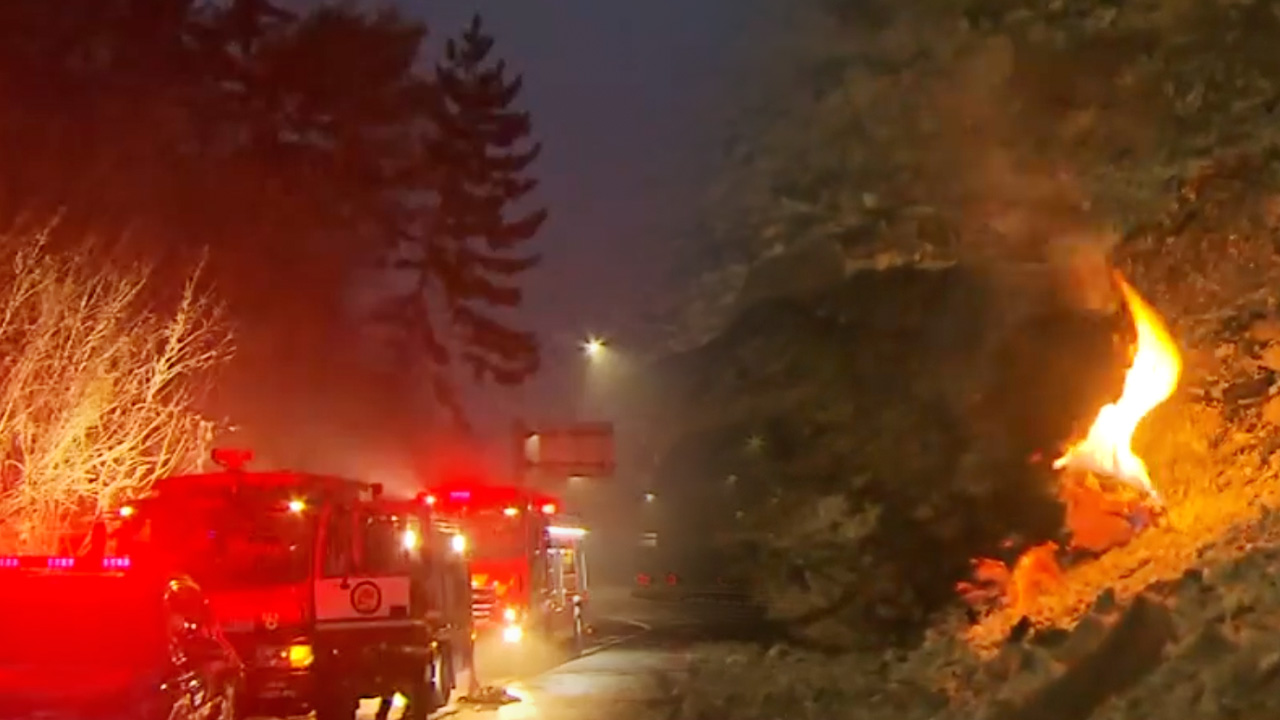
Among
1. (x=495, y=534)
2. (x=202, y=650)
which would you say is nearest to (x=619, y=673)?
(x=495, y=534)

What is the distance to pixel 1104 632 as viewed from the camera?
9.98m

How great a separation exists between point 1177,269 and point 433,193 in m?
31.2

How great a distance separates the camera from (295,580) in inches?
550

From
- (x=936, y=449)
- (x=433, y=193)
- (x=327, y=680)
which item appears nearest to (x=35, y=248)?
(x=327, y=680)

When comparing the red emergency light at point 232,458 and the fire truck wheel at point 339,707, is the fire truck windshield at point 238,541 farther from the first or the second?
the fire truck wheel at point 339,707

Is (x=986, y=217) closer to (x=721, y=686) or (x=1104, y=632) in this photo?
(x=1104, y=632)

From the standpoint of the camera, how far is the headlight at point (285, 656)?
13758 millimetres

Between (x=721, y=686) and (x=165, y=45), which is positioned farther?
(x=165, y=45)

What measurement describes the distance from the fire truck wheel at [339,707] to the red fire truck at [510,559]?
30.3 feet

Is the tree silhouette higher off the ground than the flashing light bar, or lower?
higher

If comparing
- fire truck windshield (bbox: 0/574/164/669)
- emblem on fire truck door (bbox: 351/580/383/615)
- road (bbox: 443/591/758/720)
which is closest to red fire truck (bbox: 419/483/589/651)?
road (bbox: 443/591/758/720)

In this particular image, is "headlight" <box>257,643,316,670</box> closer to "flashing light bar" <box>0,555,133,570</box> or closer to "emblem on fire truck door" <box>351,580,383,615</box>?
"emblem on fire truck door" <box>351,580,383,615</box>

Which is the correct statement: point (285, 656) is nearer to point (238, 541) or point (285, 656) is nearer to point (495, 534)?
point (238, 541)

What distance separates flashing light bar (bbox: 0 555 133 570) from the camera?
9719 mm
